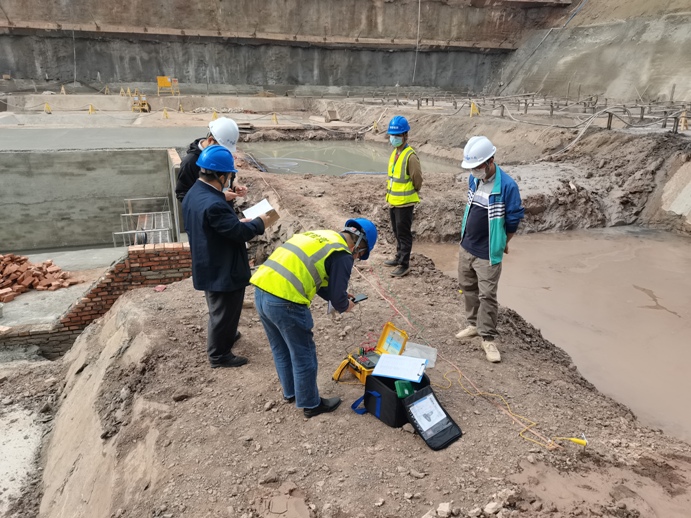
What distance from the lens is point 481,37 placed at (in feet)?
107

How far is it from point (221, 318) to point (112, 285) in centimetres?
395

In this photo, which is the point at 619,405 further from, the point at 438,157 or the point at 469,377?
the point at 438,157

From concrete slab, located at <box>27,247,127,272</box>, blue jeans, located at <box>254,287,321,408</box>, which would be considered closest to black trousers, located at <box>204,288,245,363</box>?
blue jeans, located at <box>254,287,321,408</box>

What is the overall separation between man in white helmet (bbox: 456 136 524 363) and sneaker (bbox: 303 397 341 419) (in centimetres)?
156

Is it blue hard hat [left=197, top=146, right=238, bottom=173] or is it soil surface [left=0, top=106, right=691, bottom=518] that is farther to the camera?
blue hard hat [left=197, top=146, right=238, bottom=173]

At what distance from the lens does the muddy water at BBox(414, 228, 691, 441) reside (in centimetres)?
448

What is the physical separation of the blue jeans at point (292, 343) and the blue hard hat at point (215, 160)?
0.98 metres

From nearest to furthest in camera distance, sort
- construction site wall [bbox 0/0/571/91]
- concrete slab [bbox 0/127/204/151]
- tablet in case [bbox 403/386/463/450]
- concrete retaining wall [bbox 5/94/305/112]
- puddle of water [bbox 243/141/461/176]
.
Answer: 1. tablet in case [bbox 403/386/463/450]
2. concrete slab [bbox 0/127/204/151]
3. puddle of water [bbox 243/141/461/176]
4. concrete retaining wall [bbox 5/94/305/112]
5. construction site wall [bbox 0/0/571/91]

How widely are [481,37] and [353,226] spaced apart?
34.7 metres

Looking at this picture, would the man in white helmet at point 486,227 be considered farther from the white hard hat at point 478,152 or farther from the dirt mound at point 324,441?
the dirt mound at point 324,441

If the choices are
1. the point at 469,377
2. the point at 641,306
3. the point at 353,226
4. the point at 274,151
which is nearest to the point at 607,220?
the point at 641,306

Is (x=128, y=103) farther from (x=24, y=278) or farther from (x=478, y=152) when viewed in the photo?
(x=478, y=152)

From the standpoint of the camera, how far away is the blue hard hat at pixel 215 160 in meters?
3.40

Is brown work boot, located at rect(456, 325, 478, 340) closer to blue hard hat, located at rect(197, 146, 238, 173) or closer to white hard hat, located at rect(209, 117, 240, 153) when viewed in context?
blue hard hat, located at rect(197, 146, 238, 173)
